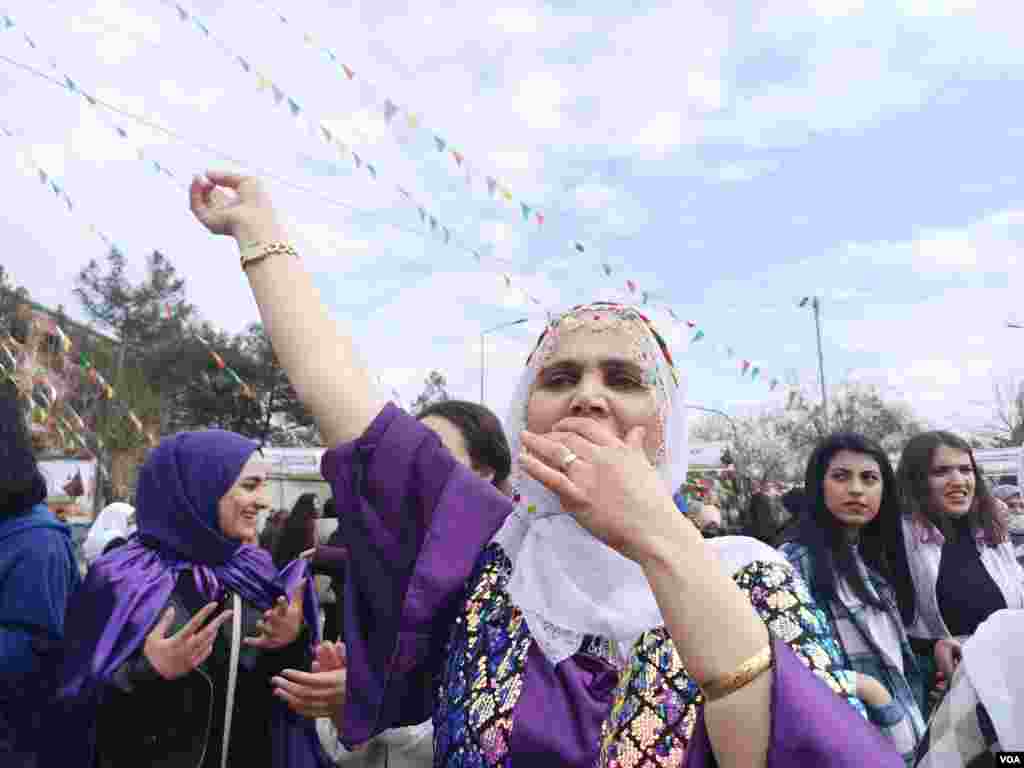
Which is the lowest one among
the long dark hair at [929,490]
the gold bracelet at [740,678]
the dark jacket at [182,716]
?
the dark jacket at [182,716]

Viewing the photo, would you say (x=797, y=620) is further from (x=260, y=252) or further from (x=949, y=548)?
(x=949, y=548)

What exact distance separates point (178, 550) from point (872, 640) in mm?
2926

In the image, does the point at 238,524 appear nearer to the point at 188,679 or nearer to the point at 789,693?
the point at 188,679

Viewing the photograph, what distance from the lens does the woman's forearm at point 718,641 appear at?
3.05 ft

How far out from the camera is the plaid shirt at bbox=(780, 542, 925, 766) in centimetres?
321

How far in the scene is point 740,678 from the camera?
3.06 feet

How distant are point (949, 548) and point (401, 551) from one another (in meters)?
3.67

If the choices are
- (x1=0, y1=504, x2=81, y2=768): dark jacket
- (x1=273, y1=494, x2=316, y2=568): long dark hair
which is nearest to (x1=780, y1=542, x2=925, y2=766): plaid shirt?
(x1=0, y1=504, x2=81, y2=768): dark jacket

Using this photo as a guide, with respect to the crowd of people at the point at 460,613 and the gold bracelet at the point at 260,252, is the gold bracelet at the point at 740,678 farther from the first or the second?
the gold bracelet at the point at 260,252

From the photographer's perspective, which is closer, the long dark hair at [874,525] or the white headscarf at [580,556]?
the white headscarf at [580,556]

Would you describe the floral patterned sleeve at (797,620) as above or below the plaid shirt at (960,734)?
above

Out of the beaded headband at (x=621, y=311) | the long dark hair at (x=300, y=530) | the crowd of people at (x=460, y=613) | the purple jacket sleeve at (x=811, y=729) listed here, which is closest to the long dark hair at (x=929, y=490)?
the crowd of people at (x=460, y=613)

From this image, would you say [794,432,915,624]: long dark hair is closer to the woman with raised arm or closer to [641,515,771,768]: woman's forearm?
the woman with raised arm

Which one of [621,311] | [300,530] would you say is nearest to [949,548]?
[621,311]
